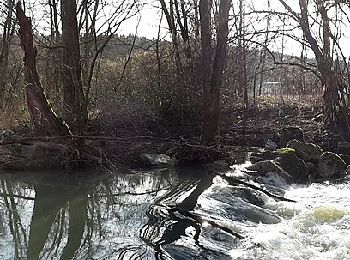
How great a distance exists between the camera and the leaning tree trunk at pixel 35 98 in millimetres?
10883

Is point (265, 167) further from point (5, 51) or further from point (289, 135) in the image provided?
point (5, 51)

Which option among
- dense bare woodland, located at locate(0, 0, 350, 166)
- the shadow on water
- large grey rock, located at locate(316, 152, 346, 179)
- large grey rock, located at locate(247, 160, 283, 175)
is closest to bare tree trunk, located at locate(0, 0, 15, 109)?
dense bare woodland, located at locate(0, 0, 350, 166)

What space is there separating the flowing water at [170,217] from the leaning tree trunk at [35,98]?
3.16ft

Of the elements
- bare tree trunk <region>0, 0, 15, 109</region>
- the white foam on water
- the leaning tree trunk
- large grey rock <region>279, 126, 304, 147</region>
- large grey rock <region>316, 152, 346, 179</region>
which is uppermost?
bare tree trunk <region>0, 0, 15, 109</region>

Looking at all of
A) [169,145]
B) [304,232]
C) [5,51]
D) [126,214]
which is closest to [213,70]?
[169,145]

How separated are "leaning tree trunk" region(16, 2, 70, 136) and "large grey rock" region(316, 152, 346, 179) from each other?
575 centimetres

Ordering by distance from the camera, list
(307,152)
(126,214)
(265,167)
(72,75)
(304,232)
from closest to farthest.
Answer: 1. (304,232)
2. (126,214)
3. (265,167)
4. (72,75)
5. (307,152)

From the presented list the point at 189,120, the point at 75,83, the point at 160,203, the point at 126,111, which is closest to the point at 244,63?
the point at 189,120

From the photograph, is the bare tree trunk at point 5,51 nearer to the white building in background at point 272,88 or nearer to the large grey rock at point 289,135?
the large grey rock at point 289,135

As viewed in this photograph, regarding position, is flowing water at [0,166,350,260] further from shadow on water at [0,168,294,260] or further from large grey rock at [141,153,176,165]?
large grey rock at [141,153,176,165]

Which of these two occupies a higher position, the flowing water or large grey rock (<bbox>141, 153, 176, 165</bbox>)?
large grey rock (<bbox>141, 153, 176, 165</bbox>)

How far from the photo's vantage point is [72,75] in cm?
1167

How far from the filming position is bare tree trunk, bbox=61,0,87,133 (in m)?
11.7

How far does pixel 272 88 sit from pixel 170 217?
66.0 ft
